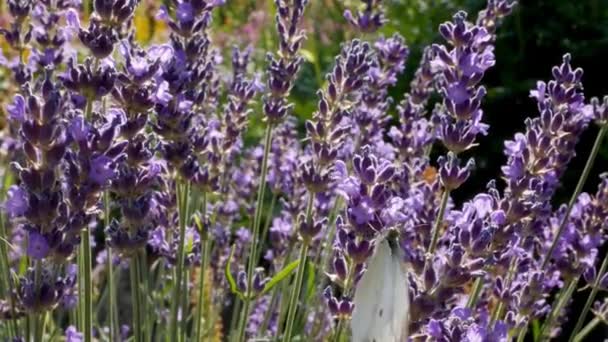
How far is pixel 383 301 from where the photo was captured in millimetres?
1294

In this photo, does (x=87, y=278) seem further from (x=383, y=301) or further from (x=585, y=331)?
(x=585, y=331)

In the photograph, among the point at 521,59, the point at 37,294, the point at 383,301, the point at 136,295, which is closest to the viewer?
the point at 383,301

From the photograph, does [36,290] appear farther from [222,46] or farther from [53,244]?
[222,46]

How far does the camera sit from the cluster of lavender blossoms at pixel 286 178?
59.7 inches

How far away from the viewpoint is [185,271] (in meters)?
2.29

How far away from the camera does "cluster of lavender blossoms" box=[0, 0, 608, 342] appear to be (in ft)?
4.98

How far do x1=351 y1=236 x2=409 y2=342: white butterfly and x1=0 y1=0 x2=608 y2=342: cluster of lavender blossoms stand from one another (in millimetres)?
146

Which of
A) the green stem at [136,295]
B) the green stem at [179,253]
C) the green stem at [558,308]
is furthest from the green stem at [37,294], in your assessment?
the green stem at [558,308]

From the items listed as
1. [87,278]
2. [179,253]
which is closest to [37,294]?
[87,278]

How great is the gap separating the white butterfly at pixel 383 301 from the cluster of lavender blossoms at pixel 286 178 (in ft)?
0.48

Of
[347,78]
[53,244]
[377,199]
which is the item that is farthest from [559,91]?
[53,244]

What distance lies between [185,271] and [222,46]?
436 centimetres

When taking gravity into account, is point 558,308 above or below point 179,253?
below

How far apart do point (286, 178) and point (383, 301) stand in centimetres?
164
